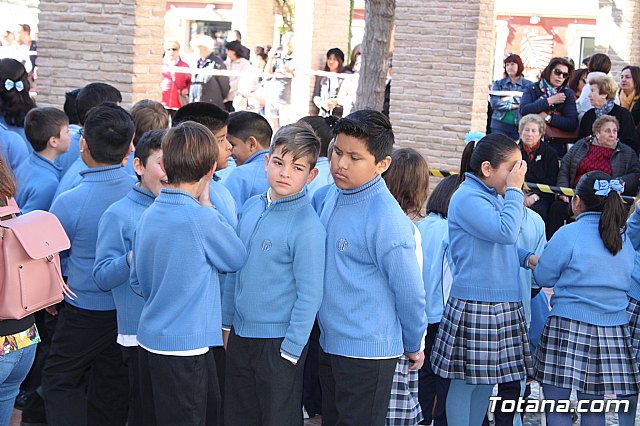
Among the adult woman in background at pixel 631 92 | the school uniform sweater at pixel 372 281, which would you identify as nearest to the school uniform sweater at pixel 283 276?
the school uniform sweater at pixel 372 281

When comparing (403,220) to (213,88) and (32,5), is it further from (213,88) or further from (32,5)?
(32,5)

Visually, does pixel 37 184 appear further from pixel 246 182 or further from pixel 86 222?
pixel 246 182

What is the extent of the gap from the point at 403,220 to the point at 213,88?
10.7 metres

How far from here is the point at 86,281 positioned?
4676 millimetres

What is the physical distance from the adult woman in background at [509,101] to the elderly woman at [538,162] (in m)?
1.88

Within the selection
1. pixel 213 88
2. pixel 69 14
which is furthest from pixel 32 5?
pixel 69 14

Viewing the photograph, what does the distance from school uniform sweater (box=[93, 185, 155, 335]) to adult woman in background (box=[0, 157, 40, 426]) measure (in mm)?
503

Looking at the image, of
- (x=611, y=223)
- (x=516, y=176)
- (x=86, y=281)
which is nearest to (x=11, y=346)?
(x=86, y=281)

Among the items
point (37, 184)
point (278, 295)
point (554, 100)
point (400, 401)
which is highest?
point (554, 100)

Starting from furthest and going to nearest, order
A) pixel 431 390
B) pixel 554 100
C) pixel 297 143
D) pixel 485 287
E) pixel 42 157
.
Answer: pixel 554 100 → pixel 431 390 → pixel 42 157 → pixel 485 287 → pixel 297 143

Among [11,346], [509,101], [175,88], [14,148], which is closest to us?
[11,346]

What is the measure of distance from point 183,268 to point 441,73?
868 centimetres

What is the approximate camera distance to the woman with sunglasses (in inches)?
425

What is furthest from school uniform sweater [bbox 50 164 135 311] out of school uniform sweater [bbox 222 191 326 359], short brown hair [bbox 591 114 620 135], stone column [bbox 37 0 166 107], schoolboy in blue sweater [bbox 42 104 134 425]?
short brown hair [bbox 591 114 620 135]
